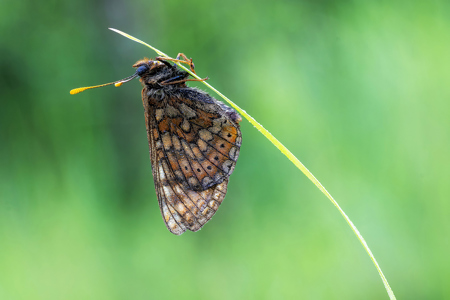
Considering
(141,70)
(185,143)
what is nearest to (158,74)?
(141,70)

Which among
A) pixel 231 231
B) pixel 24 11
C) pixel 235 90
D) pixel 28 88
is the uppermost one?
pixel 24 11

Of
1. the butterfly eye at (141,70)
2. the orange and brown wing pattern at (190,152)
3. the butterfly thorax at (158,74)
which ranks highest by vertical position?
the butterfly eye at (141,70)

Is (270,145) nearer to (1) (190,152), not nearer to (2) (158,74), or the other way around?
(1) (190,152)

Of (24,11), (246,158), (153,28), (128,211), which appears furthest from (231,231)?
(24,11)

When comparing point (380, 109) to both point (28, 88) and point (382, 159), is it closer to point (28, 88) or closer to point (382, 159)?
point (382, 159)

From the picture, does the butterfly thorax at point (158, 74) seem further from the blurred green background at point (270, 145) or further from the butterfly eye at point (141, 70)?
the blurred green background at point (270, 145)

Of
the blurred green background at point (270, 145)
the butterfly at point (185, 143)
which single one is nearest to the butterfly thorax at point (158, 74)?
the butterfly at point (185, 143)
